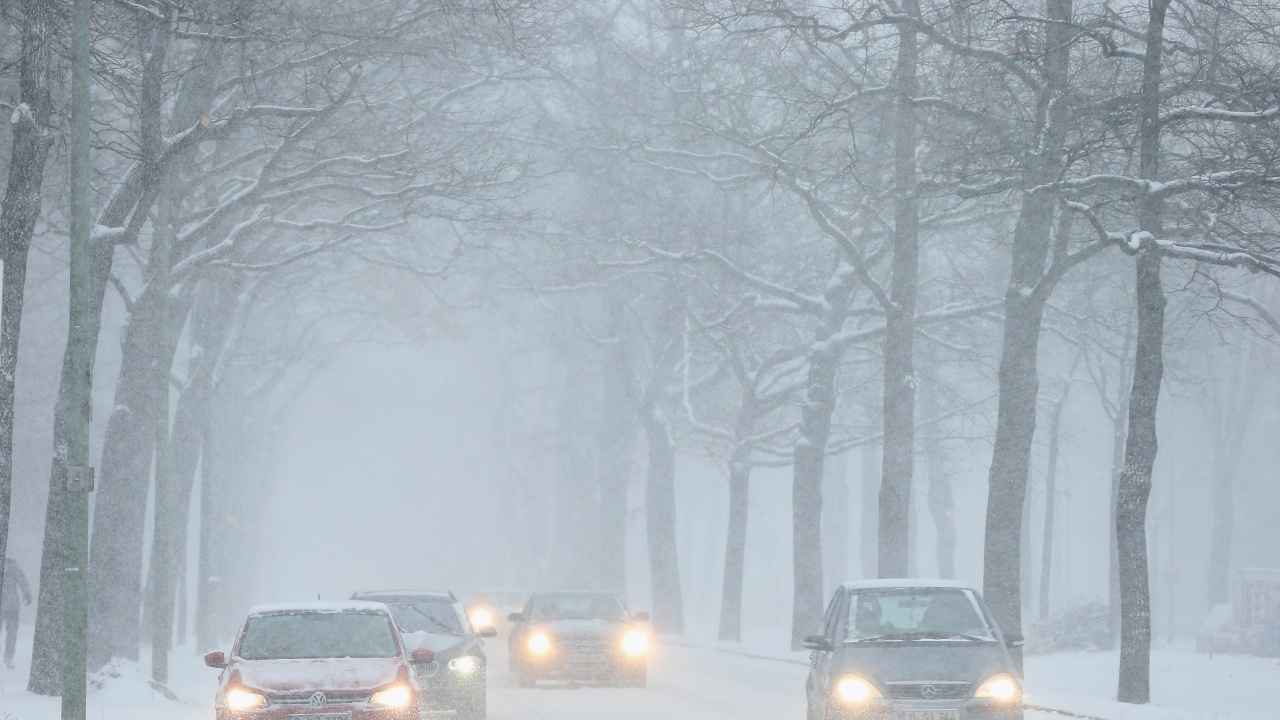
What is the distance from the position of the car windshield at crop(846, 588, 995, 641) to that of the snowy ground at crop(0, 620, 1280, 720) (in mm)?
3806

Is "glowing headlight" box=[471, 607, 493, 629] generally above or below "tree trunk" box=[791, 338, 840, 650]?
below

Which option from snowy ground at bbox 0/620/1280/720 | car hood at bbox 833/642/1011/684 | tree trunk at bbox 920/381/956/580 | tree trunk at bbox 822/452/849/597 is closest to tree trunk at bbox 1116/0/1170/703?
snowy ground at bbox 0/620/1280/720

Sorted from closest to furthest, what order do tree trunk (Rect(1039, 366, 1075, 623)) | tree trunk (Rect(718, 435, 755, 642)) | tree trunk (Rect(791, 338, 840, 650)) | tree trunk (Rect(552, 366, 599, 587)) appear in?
tree trunk (Rect(791, 338, 840, 650))
tree trunk (Rect(718, 435, 755, 642))
tree trunk (Rect(1039, 366, 1075, 623))
tree trunk (Rect(552, 366, 599, 587))

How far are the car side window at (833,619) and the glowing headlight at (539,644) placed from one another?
9.61 m

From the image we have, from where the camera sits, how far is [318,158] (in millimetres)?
27047

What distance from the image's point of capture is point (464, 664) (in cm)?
1909

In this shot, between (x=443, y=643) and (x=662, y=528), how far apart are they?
26.0 meters

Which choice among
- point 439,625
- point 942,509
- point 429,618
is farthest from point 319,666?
point 942,509

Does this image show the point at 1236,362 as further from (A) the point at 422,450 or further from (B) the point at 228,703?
(A) the point at 422,450

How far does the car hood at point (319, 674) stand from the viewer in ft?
45.4

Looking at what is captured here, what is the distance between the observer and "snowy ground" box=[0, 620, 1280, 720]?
1923 centimetres

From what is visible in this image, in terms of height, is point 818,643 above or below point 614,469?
below

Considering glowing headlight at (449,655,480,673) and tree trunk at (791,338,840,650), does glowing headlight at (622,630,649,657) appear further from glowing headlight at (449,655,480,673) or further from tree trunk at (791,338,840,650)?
tree trunk at (791,338,840,650)

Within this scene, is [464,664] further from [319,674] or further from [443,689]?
[319,674]
